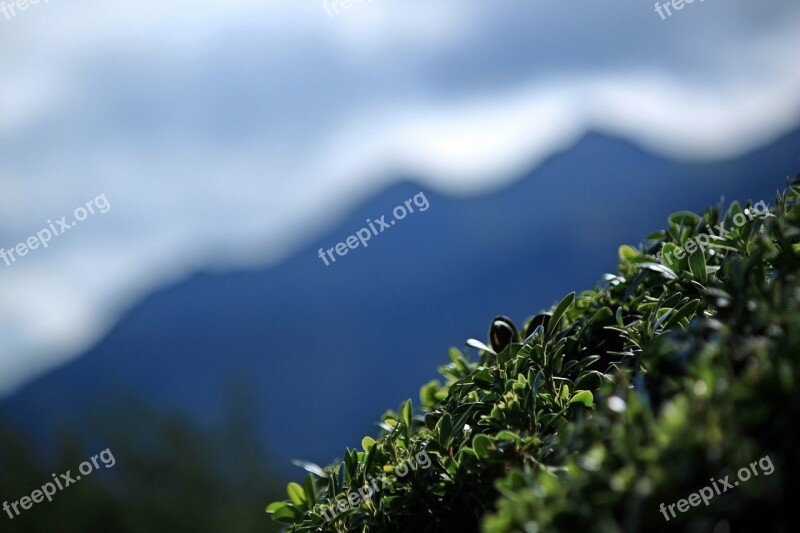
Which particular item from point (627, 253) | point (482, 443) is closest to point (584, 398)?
point (482, 443)

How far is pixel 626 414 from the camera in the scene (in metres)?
1.04

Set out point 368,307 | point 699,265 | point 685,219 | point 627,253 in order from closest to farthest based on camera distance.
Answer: point 699,265
point 685,219
point 627,253
point 368,307

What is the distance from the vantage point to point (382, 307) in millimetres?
8500

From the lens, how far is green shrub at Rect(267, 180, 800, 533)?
0.96m

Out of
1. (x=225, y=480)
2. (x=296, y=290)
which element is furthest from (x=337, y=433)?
(x=296, y=290)

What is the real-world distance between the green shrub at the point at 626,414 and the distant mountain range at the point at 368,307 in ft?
19.2

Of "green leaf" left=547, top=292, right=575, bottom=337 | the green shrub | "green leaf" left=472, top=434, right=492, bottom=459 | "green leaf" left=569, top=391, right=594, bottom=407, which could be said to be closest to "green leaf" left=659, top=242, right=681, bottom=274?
the green shrub

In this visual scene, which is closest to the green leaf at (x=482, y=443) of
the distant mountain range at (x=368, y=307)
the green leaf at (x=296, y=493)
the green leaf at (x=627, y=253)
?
the green leaf at (x=296, y=493)

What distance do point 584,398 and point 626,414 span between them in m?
0.50

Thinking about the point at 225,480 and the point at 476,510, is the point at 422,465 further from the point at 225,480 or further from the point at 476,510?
the point at 225,480

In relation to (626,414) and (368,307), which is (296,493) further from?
(368,307)

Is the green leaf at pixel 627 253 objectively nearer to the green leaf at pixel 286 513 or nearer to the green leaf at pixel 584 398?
the green leaf at pixel 584 398

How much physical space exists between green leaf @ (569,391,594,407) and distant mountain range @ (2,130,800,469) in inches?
242

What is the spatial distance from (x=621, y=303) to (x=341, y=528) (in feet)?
3.25
